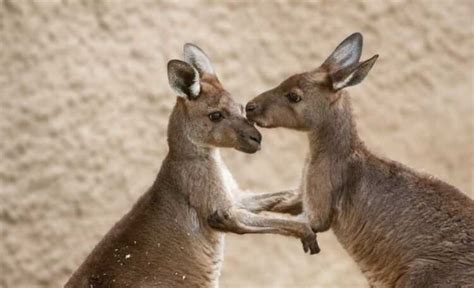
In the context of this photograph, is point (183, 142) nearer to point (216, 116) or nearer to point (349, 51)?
point (216, 116)

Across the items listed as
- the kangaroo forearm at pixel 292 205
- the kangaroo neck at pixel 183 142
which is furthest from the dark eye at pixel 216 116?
the kangaroo forearm at pixel 292 205

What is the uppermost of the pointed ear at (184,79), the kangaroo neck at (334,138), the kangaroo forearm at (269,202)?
the pointed ear at (184,79)

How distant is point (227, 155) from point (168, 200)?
10.3ft

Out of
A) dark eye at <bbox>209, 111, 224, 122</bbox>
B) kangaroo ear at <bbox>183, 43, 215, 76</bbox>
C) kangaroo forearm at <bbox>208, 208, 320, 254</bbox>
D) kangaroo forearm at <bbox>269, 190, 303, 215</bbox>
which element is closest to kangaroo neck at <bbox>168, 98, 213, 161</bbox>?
dark eye at <bbox>209, 111, 224, 122</bbox>

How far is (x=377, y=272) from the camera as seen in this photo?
26.3 ft

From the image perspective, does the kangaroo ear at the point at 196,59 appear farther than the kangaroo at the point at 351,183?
Yes

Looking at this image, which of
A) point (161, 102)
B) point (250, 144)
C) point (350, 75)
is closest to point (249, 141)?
point (250, 144)

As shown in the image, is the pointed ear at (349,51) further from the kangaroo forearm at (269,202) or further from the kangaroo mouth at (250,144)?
the kangaroo forearm at (269,202)

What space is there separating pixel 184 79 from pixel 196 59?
1.06 ft

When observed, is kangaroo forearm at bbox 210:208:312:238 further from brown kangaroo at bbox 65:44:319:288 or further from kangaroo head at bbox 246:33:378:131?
kangaroo head at bbox 246:33:378:131

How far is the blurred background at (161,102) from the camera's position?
35.1ft

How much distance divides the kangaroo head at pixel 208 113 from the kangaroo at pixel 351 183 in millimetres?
108

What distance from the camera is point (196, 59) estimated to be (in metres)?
8.48

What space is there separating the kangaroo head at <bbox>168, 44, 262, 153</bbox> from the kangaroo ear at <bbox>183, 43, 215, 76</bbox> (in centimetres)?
9
